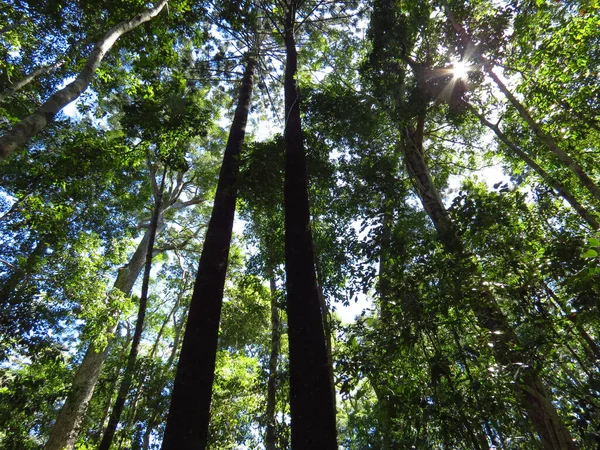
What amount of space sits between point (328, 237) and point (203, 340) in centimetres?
290

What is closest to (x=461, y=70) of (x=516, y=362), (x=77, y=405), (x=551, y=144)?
(x=551, y=144)

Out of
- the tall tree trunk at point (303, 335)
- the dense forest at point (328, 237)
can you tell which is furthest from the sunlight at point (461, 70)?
the tall tree trunk at point (303, 335)

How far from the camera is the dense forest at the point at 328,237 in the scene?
9.47 feet

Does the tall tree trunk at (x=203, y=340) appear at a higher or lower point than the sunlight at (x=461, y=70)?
lower

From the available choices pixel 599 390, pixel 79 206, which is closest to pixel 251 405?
pixel 599 390

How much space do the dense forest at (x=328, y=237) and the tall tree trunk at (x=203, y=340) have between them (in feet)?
0.08

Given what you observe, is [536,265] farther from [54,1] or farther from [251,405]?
[54,1]

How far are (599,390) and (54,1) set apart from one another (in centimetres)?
1108

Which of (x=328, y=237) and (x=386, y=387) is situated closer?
(x=386, y=387)

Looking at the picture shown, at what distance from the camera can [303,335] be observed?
321cm

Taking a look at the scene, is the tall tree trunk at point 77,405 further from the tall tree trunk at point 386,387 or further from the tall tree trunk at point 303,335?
the tall tree trunk at point 386,387

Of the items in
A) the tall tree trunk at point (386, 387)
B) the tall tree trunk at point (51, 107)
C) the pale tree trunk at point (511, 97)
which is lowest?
the tall tree trunk at point (386, 387)

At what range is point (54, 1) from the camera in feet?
23.3

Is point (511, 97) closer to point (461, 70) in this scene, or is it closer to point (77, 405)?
point (461, 70)
